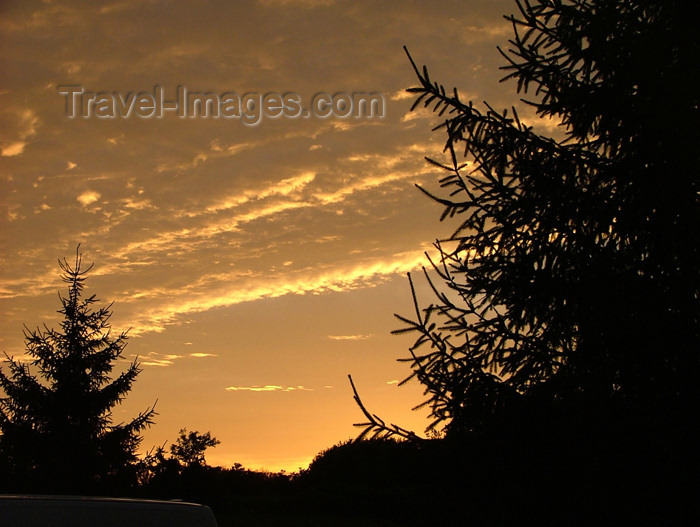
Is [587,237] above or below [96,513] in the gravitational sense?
above

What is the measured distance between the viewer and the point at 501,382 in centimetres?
633

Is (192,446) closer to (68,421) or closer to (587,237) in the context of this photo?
(68,421)

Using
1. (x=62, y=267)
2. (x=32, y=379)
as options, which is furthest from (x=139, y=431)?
(x=62, y=267)

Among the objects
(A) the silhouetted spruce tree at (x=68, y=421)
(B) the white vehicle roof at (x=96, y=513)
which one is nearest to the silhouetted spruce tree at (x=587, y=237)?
(B) the white vehicle roof at (x=96, y=513)

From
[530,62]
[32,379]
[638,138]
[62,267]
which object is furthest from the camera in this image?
[62,267]

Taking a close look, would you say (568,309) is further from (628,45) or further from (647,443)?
(628,45)

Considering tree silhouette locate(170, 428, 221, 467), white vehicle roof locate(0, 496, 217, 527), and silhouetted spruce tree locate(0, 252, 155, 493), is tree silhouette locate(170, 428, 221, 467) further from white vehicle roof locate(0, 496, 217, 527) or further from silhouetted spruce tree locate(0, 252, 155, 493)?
white vehicle roof locate(0, 496, 217, 527)

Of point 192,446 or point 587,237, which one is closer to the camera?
point 587,237

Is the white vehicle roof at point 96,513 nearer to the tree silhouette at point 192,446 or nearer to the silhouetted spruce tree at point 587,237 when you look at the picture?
the silhouetted spruce tree at point 587,237

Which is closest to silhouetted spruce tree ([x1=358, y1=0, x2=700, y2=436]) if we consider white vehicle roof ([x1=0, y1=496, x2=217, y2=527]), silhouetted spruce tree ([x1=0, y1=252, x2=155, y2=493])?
white vehicle roof ([x1=0, y1=496, x2=217, y2=527])

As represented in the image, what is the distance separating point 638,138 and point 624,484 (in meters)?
3.68

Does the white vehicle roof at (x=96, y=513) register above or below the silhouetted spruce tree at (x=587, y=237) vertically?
below

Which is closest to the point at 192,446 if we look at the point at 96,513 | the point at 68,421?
the point at 68,421

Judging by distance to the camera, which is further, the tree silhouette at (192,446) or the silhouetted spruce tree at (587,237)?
the tree silhouette at (192,446)
